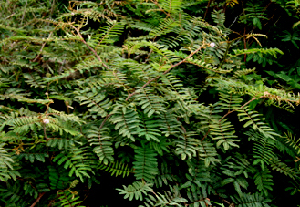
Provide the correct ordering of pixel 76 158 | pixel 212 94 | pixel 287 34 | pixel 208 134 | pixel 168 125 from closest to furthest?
pixel 76 158 < pixel 168 125 < pixel 208 134 < pixel 212 94 < pixel 287 34

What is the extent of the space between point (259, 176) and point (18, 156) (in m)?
1.43

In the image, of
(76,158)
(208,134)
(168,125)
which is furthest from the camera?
(208,134)

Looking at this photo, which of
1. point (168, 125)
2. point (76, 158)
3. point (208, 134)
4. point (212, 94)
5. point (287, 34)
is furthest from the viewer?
point (287, 34)

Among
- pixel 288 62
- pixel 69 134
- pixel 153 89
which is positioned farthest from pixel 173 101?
pixel 288 62

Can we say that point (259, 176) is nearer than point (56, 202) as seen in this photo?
No

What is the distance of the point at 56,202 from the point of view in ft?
4.55

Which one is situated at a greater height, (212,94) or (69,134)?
(212,94)

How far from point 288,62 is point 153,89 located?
51.3 inches

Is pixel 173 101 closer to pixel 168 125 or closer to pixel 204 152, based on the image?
pixel 168 125

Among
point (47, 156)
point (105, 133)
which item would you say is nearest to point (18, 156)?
point (47, 156)

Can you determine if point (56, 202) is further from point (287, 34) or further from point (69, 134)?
point (287, 34)

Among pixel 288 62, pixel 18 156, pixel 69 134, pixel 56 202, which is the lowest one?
pixel 56 202

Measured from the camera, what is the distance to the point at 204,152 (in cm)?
147

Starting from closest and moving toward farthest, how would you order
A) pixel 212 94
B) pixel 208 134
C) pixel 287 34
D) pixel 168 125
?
pixel 168 125, pixel 208 134, pixel 212 94, pixel 287 34
